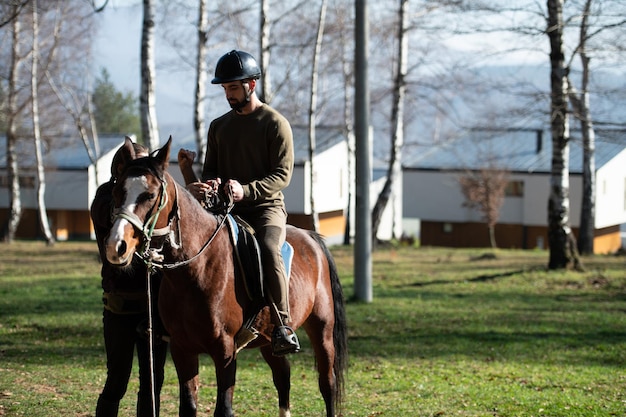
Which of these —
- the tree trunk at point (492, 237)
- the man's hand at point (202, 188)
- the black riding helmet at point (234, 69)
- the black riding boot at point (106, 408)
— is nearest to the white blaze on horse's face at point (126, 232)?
the man's hand at point (202, 188)

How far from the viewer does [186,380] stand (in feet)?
17.2

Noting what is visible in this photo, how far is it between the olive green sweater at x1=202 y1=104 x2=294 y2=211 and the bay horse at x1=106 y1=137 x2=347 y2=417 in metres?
0.50

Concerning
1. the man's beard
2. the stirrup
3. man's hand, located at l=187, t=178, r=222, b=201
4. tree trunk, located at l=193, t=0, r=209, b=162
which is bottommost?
the stirrup

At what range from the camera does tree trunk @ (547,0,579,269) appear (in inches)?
667

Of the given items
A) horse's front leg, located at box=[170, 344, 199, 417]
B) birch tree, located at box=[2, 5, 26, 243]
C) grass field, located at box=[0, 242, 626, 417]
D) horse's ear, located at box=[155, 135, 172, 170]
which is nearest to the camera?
horse's ear, located at box=[155, 135, 172, 170]

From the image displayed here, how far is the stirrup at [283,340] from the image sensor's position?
5.61 m

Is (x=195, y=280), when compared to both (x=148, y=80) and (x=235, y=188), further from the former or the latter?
(x=148, y=80)

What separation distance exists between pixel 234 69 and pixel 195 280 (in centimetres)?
148

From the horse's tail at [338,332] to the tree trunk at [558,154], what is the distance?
1124 cm

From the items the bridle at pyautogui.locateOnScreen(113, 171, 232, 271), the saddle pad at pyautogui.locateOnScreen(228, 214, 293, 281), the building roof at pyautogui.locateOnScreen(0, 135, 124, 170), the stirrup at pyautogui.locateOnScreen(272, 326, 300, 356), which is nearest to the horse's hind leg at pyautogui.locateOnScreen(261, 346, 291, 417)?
the stirrup at pyautogui.locateOnScreen(272, 326, 300, 356)

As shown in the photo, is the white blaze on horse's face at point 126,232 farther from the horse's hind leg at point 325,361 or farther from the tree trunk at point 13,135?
the tree trunk at point 13,135

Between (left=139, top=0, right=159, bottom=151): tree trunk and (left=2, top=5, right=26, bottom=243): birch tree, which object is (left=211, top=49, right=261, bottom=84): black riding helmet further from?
(left=2, top=5, right=26, bottom=243): birch tree

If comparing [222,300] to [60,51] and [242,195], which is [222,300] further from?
[60,51]

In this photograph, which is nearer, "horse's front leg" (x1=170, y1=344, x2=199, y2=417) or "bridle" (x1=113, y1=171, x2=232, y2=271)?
"bridle" (x1=113, y1=171, x2=232, y2=271)
